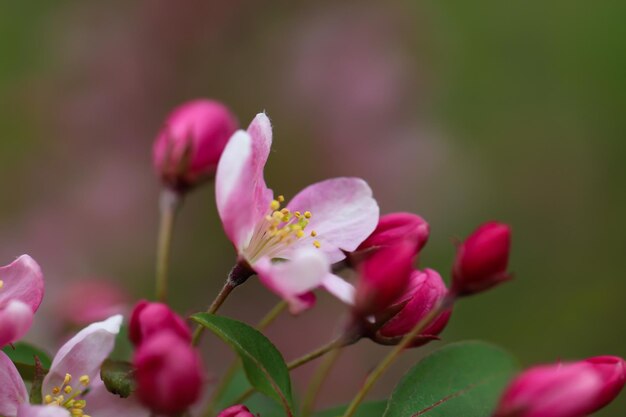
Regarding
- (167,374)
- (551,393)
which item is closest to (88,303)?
(167,374)

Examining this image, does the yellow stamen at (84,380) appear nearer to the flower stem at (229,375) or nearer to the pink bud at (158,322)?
the pink bud at (158,322)

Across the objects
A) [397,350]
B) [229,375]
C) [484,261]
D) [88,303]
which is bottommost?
Answer: [88,303]

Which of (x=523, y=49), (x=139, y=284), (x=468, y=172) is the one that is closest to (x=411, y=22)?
(x=523, y=49)

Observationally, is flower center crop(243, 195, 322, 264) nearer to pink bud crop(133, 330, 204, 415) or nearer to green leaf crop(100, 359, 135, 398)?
green leaf crop(100, 359, 135, 398)

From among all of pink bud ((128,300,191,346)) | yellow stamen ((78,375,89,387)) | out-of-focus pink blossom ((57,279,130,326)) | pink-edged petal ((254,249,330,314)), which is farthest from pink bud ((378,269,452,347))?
out-of-focus pink blossom ((57,279,130,326))

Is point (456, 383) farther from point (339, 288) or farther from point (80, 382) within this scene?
point (80, 382)

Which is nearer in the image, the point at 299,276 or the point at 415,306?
the point at 299,276

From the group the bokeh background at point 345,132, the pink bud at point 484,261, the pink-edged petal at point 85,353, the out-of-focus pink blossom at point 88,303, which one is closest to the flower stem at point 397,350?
the pink bud at point 484,261

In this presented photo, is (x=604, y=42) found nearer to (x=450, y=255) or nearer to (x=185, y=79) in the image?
(x=450, y=255)

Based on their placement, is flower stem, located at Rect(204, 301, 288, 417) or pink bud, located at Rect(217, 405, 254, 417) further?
flower stem, located at Rect(204, 301, 288, 417)
